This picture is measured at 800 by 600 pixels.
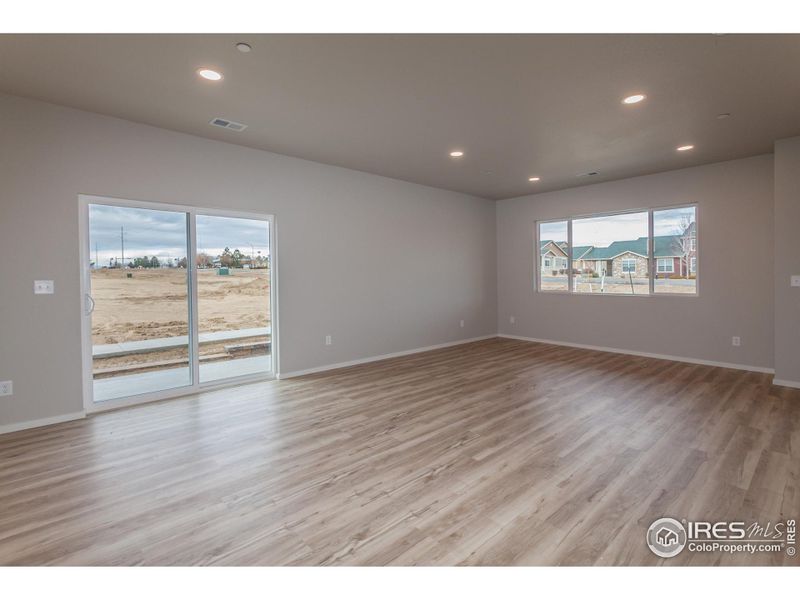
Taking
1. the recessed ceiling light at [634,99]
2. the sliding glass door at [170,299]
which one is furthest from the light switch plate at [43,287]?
the recessed ceiling light at [634,99]

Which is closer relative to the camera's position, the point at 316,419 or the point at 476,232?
the point at 316,419

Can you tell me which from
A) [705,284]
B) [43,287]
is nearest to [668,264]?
[705,284]

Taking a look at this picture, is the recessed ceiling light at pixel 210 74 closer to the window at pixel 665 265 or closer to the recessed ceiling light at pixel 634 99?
the recessed ceiling light at pixel 634 99

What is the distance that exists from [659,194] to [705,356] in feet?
7.82

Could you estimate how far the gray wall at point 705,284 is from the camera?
4945 mm

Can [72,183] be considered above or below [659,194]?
below

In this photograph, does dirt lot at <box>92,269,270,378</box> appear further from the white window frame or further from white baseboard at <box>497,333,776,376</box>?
the white window frame

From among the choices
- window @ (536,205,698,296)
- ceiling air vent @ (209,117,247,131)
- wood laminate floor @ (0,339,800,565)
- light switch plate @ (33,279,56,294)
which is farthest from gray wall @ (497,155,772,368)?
light switch plate @ (33,279,56,294)

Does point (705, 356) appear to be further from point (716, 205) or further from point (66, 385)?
point (66, 385)

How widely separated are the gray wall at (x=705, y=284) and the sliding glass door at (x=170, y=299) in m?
5.03

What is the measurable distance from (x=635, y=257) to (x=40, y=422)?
7484 millimetres

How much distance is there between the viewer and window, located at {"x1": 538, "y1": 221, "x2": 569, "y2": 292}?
22.8 ft
